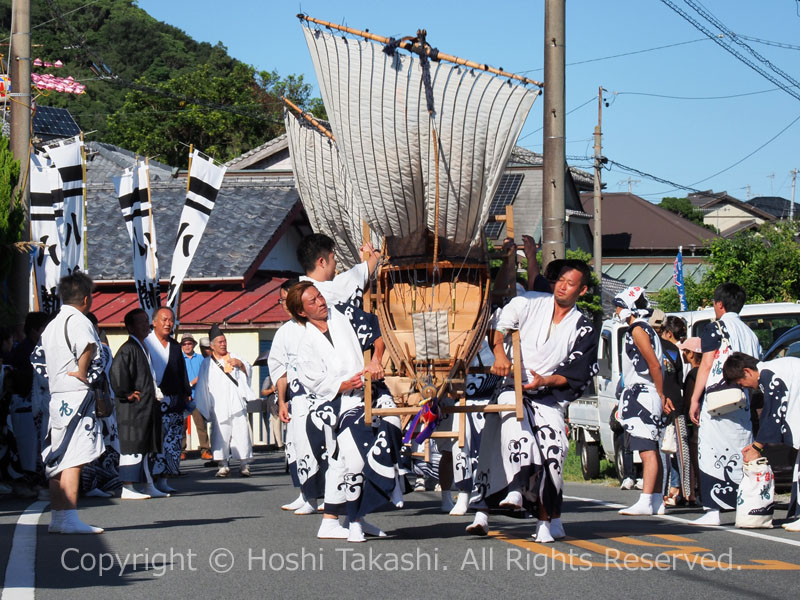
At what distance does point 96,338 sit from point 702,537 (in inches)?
200

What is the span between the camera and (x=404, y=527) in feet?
30.7

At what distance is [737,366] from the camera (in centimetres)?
987

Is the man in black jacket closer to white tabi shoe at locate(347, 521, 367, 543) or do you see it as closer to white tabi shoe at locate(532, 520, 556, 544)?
white tabi shoe at locate(347, 521, 367, 543)

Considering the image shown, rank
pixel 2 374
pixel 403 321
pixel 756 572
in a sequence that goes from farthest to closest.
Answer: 1. pixel 2 374
2. pixel 403 321
3. pixel 756 572

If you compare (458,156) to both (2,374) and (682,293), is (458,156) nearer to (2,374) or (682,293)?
(2,374)

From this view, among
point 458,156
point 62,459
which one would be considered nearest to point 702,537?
point 458,156

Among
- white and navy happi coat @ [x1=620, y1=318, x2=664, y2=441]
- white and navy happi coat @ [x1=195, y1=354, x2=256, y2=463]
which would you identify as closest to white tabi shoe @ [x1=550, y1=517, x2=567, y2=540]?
white and navy happi coat @ [x1=620, y1=318, x2=664, y2=441]

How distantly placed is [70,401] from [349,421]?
253 centimetres

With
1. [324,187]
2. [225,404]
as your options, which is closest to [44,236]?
[225,404]

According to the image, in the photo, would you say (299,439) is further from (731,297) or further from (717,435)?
(731,297)

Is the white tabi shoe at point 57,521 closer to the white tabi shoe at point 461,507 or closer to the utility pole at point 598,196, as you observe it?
the white tabi shoe at point 461,507

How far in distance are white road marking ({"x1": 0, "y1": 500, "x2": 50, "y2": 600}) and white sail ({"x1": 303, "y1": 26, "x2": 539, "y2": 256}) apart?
11.1ft

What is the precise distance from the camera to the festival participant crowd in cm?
838

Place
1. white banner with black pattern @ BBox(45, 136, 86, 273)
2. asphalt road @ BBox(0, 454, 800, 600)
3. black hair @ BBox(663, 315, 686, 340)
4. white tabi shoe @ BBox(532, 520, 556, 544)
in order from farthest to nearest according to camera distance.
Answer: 1. white banner with black pattern @ BBox(45, 136, 86, 273)
2. black hair @ BBox(663, 315, 686, 340)
3. white tabi shoe @ BBox(532, 520, 556, 544)
4. asphalt road @ BBox(0, 454, 800, 600)
